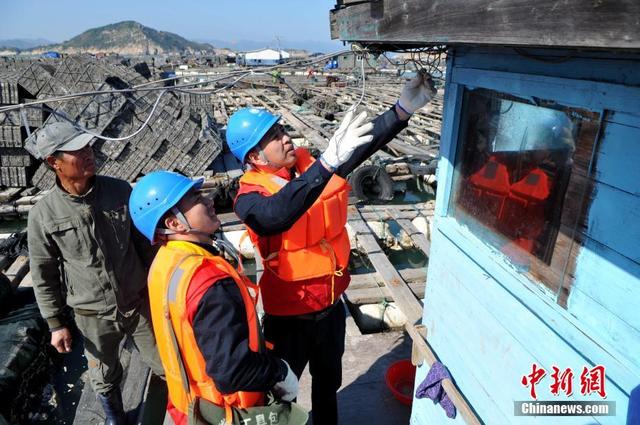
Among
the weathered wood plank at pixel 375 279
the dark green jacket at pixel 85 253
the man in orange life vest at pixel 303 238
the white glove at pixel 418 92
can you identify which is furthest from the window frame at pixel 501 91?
the weathered wood plank at pixel 375 279

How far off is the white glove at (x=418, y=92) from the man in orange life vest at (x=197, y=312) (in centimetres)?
125

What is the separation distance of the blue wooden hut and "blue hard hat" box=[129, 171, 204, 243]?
113cm

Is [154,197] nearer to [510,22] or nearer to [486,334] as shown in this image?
[510,22]

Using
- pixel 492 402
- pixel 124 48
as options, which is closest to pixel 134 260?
pixel 492 402

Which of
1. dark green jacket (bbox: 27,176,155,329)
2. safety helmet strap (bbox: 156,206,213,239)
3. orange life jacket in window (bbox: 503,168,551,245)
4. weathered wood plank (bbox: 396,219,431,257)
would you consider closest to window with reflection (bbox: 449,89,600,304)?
orange life jacket in window (bbox: 503,168,551,245)

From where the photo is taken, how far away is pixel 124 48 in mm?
193625

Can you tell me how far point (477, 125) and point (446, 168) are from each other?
0.33m

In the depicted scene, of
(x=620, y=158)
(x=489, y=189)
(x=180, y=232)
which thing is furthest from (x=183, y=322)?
(x=620, y=158)

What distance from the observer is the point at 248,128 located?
2516 millimetres

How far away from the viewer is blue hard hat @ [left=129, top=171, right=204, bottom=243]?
6.63ft

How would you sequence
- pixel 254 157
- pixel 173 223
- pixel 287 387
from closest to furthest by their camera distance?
pixel 173 223 → pixel 287 387 → pixel 254 157

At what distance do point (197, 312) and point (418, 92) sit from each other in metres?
1.64

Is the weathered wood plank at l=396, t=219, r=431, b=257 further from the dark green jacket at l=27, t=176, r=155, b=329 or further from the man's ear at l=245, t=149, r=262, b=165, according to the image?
the dark green jacket at l=27, t=176, r=155, b=329

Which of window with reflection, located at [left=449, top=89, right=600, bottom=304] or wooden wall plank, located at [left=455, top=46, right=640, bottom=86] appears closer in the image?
wooden wall plank, located at [left=455, top=46, right=640, bottom=86]
